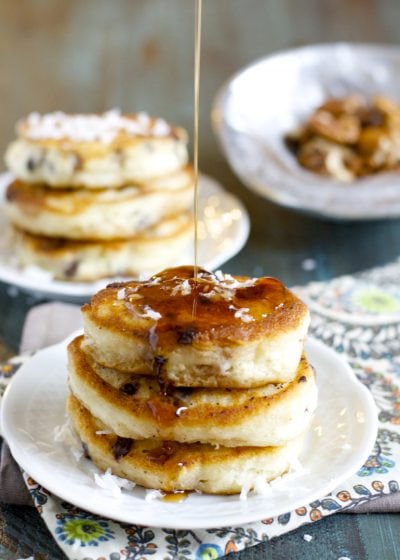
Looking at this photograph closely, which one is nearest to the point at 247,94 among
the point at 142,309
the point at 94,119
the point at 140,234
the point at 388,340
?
the point at 94,119

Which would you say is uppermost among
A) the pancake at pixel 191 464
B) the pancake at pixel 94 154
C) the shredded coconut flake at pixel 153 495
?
the pancake at pixel 94 154

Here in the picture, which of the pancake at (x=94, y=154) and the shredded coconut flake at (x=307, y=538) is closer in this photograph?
the shredded coconut flake at (x=307, y=538)

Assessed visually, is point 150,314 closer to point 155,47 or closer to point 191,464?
point 191,464

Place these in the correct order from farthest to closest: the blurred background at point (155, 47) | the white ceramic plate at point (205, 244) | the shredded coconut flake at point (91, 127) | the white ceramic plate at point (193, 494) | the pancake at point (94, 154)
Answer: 1. the blurred background at point (155, 47)
2. the shredded coconut flake at point (91, 127)
3. the pancake at point (94, 154)
4. the white ceramic plate at point (205, 244)
5. the white ceramic plate at point (193, 494)

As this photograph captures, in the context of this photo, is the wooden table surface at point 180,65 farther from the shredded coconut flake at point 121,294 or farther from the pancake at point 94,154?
the shredded coconut flake at point 121,294

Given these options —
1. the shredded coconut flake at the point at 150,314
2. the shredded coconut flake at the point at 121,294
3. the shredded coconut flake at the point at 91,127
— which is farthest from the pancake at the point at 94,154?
the shredded coconut flake at the point at 150,314

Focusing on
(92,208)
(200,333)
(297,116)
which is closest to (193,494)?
(200,333)

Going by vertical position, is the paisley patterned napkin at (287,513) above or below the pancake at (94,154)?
below

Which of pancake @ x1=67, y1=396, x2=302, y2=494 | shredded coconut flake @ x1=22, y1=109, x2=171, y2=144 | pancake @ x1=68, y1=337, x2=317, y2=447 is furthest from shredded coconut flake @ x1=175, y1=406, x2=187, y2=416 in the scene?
shredded coconut flake @ x1=22, y1=109, x2=171, y2=144
